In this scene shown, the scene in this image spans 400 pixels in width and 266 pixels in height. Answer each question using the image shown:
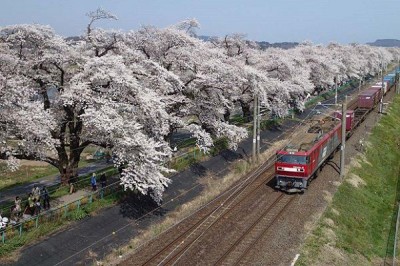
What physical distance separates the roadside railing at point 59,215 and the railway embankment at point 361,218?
11.9m

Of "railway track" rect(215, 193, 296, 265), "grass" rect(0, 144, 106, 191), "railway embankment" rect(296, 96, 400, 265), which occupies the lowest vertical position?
"railway embankment" rect(296, 96, 400, 265)

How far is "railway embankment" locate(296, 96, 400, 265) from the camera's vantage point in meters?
23.2

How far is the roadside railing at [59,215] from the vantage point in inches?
818

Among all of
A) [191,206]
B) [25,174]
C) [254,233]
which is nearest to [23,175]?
[25,174]

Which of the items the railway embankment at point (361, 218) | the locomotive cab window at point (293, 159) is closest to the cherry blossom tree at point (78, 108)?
the locomotive cab window at point (293, 159)

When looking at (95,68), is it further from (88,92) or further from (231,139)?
(231,139)

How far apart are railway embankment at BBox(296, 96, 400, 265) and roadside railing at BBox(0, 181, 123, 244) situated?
11.9 metres

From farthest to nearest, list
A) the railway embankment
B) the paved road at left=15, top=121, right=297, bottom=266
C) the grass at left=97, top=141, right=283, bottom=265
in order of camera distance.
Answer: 1. the railway embankment
2. the grass at left=97, top=141, right=283, bottom=265
3. the paved road at left=15, top=121, right=297, bottom=266

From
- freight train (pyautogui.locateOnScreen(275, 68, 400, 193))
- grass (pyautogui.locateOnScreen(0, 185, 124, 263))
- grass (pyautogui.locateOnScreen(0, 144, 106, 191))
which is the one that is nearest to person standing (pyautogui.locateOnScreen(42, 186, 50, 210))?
grass (pyautogui.locateOnScreen(0, 185, 124, 263))

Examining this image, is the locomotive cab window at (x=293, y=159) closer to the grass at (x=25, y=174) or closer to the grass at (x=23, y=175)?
the grass at (x=25, y=174)

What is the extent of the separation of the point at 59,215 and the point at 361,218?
757 inches

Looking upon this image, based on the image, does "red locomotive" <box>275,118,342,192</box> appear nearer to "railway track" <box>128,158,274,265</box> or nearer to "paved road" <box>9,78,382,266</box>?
"railway track" <box>128,158,274,265</box>

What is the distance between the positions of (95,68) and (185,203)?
34.2 ft

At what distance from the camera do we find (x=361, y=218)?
2919cm
